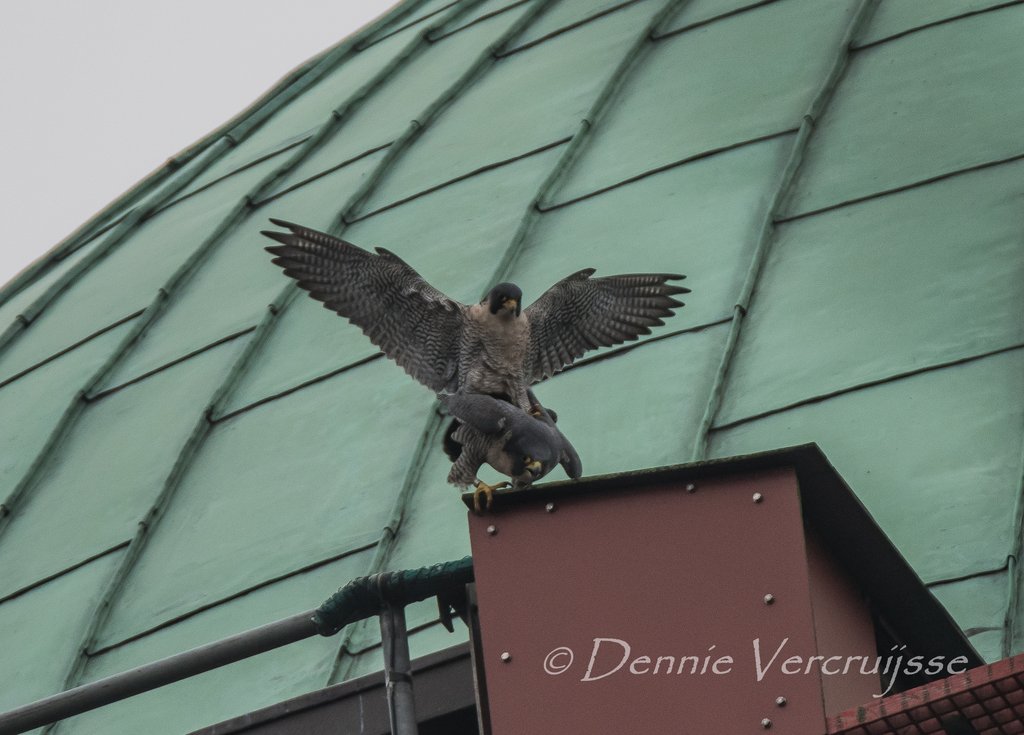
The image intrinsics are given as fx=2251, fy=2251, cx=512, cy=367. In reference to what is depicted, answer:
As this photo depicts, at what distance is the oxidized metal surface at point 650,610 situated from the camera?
9.05 m

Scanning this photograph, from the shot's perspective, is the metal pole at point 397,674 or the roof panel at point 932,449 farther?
the roof panel at point 932,449

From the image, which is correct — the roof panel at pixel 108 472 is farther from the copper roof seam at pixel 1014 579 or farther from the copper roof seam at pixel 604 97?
the copper roof seam at pixel 1014 579

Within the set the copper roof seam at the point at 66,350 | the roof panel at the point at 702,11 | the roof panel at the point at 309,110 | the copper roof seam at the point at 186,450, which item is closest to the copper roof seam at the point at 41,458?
the copper roof seam at the point at 186,450

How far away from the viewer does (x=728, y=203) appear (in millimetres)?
16938

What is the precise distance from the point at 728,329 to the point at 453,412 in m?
5.12

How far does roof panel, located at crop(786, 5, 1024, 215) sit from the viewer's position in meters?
16.5

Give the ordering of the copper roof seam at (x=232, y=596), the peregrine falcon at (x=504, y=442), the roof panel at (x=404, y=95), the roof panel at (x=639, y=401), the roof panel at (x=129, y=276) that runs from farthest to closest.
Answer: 1. the roof panel at (x=404, y=95)
2. the roof panel at (x=129, y=276)
3. the copper roof seam at (x=232, y=596)
4. the roof panel at (x=639, y=401)
5. the peregrine falcon at (x=504, y=442)

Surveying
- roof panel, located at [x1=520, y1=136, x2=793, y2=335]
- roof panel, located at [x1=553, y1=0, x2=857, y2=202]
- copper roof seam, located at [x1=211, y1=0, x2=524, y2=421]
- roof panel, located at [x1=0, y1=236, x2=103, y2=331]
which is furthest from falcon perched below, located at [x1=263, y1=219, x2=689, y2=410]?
roof panel, located at [x1=0, y1=236, x2=103, y2=331]

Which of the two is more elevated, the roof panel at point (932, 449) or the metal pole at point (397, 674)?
the roof panel at point (932, 449)

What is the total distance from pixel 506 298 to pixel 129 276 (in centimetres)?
1087

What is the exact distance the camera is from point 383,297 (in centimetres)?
1160

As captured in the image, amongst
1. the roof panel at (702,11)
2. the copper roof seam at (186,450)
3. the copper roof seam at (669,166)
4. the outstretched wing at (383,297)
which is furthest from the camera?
the roof panel at (702,11)

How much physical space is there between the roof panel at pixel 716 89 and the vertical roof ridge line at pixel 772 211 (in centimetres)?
8

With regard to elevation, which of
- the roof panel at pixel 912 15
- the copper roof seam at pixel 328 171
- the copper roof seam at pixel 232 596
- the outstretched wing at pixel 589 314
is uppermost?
the copper roof seam at pixel 328 171
